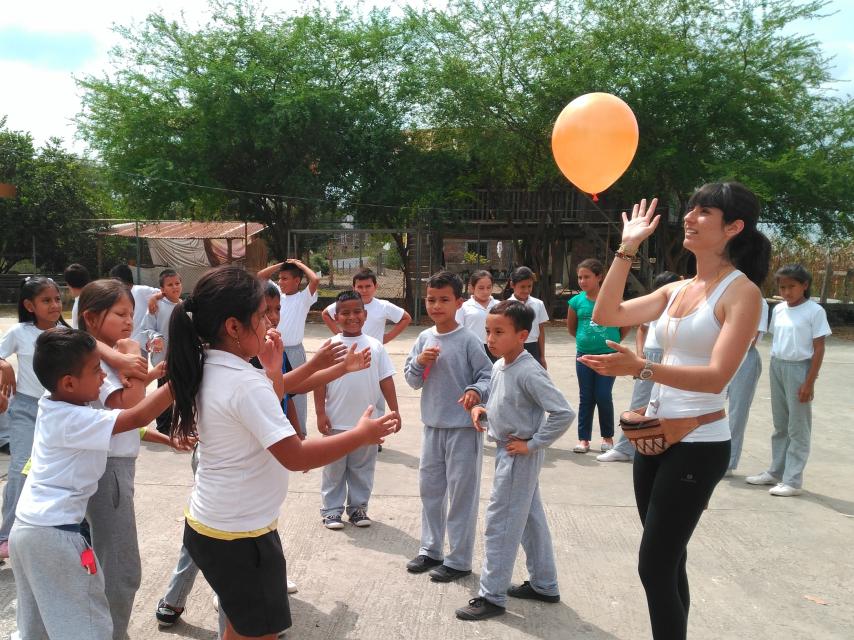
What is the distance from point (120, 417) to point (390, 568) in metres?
1.97

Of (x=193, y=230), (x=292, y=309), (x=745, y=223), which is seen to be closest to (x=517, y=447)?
(x=745, y=223)

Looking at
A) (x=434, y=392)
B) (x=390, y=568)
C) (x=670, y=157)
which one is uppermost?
(x=670, y=157)

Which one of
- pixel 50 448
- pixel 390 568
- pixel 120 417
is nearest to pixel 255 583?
pixel 120 417

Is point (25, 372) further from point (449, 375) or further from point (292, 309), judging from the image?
point (292, 309)

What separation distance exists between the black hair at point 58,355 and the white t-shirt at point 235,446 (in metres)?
0.60

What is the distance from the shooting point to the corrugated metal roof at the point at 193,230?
17.8 meters

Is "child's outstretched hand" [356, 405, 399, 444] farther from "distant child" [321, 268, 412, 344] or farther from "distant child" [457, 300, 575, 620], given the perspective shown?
"distant child" [321, 268, 412, 344]

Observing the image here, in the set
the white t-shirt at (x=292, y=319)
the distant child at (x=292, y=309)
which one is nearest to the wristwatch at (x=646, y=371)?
the distant child at (x=292, y=309)

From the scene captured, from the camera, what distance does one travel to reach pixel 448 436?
12.5ft

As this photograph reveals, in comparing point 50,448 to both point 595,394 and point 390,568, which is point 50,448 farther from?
point 595,394

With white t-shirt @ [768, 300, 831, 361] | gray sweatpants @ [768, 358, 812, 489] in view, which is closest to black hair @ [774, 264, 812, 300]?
white t-shirt @ [768, 300, 831, 361]

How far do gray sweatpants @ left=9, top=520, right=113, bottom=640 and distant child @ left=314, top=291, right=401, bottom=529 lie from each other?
6.79 ft

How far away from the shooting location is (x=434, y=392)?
3.87 m

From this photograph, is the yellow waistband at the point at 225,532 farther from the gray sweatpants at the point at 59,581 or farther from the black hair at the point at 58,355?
the black hair at the point at 58,355
